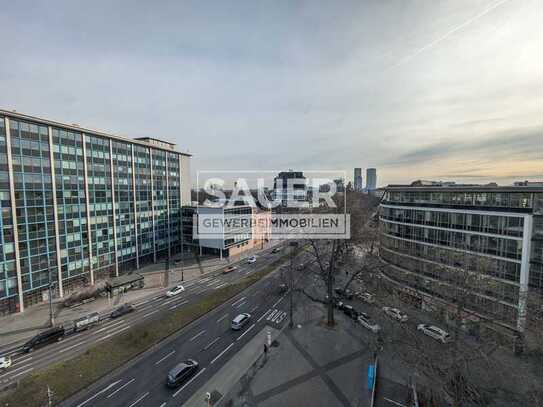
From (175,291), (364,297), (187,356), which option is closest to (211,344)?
(187,356)

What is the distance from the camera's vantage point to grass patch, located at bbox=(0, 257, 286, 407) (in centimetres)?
1731

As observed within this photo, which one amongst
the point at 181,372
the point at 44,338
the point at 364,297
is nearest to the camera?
the point at 181,372

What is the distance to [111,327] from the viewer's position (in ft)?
88.4

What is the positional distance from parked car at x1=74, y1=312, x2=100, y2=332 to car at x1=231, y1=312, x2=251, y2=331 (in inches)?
632

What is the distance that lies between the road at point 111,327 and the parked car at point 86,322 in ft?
2.04

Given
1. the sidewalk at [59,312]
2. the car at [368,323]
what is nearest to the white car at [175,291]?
the sidewalk at [59,312]

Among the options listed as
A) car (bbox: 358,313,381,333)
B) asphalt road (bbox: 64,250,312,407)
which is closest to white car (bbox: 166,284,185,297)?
asphalt road (bbox: 64,250,312,407)

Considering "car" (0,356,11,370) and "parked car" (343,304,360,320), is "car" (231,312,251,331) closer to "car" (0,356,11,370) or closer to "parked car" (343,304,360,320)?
"parked car" (343,304,360,320)

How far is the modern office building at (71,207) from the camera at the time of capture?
2992 cm

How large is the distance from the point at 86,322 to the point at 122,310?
368cm

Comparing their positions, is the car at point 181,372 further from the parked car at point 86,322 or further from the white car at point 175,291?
the white car at point 175,291

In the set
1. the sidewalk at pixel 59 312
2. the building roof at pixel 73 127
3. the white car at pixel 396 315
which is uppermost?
the building roof at pixel 73 127

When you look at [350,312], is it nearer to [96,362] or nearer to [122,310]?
[96,362]

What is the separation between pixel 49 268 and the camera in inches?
1305
